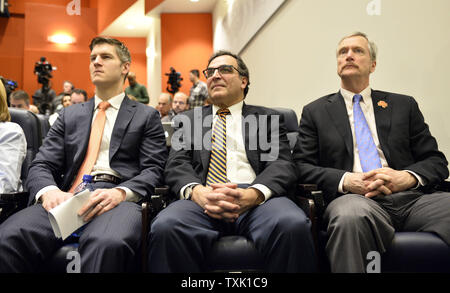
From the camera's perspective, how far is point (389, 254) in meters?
1.37

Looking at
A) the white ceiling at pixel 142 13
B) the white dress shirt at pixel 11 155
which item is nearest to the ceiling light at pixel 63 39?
the white ceiling at pixel 142 13

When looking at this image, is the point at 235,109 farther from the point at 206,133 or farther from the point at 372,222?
the point at 372,222

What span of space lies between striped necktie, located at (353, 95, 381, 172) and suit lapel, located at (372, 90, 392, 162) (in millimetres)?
47

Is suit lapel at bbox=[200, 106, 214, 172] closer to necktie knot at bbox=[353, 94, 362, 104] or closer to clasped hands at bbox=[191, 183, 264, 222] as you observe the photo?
clasped hands at bbox=[191, 183, 264, 222]

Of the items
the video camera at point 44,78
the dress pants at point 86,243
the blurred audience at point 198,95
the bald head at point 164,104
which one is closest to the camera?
the dress pants at point 86,243

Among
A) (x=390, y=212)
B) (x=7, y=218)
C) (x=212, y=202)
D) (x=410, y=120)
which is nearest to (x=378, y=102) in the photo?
(x=410, y=120)

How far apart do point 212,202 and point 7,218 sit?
3.01 feet

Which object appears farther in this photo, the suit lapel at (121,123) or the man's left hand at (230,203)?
the suit lapel at (121,123)

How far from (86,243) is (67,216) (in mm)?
135

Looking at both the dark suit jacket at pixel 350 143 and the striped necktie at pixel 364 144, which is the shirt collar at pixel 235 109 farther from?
the striped necktie at pixel 364 144

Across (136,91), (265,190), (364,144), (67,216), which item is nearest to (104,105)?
(67,216)

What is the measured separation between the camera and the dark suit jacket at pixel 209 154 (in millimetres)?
1709

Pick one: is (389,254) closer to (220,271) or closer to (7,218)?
(220,271)

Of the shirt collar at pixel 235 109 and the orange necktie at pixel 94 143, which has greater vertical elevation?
the shirt collar at pixel 235 109
